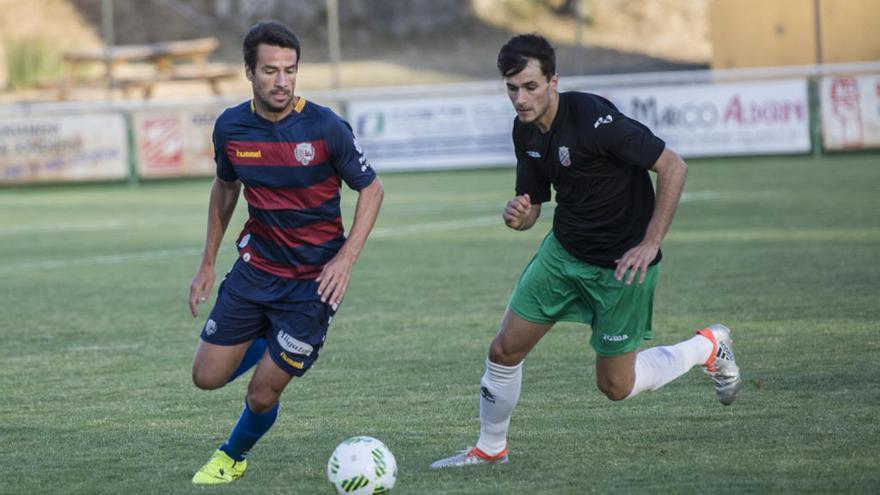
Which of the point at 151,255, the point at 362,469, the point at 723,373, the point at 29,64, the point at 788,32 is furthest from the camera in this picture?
the point at 29,64

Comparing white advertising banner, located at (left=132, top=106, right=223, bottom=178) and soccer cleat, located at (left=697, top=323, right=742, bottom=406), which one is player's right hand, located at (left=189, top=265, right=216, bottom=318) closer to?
soccer cleat, located at (left=697, top=323, right=742, bottom=406)

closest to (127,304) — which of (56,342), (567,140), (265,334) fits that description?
(56,342)

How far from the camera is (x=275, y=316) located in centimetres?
582

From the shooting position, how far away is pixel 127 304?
452 inches

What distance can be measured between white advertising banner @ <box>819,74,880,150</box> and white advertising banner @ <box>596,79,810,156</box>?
331 millimetres

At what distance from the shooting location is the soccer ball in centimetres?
524

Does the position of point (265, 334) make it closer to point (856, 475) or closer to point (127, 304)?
point (856, 475)

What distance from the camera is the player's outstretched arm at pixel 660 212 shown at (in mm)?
5676

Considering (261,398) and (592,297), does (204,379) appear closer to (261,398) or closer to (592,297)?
(261,398)

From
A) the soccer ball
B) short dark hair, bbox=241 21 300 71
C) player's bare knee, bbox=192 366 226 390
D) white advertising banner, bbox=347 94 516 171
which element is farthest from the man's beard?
white advertising banner, bbox=347 94 516 171

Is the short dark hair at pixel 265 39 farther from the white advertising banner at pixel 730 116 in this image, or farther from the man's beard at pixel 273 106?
the white advertising banner at pixel 730 116

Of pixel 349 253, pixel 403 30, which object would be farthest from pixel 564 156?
pixel 403 30

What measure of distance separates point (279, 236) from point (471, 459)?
124 cm

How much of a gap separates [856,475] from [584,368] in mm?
2842
